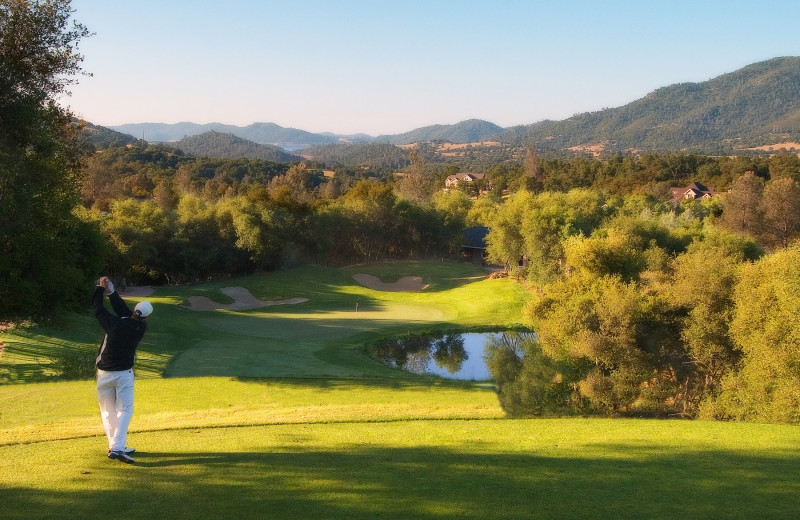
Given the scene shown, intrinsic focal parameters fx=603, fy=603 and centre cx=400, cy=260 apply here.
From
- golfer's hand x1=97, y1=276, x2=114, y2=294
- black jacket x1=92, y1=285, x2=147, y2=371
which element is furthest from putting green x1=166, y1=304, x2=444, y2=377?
black jacket x1=92, y1=285, x2=147, y2=371

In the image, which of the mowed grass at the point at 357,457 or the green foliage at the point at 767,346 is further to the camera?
the green foliage at the point at 767,346

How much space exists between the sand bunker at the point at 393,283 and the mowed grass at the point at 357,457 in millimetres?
30294

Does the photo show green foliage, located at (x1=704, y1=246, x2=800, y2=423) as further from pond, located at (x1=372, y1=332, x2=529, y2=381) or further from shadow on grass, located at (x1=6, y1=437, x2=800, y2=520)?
pond, located at (x1=372, y1=332, x2=529, y2=381)

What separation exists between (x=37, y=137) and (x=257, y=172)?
99.8 meters

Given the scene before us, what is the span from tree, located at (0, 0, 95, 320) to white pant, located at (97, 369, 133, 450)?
5856 mm

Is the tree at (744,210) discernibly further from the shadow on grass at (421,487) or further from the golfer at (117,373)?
the golfer at (117,373)

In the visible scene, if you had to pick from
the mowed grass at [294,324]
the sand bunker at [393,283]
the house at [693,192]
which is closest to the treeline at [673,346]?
the mowed grass at [294,324]

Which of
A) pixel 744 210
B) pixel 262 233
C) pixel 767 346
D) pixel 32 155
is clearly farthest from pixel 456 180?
pixel 32 155

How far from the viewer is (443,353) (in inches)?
1180

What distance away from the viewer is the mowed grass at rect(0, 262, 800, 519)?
21.6 ft

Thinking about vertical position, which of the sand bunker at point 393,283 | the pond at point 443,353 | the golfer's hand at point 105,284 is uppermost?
the golfer's hand at point 105,284

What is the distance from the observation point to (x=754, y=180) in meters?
67.9

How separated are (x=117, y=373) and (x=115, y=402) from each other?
0.44 metres

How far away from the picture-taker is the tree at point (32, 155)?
12.5 meters
